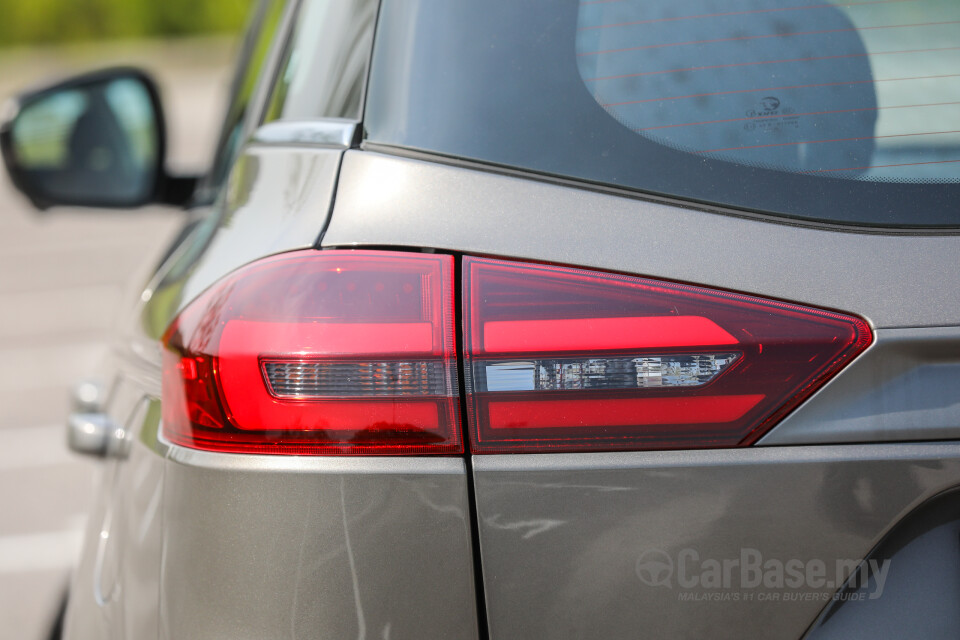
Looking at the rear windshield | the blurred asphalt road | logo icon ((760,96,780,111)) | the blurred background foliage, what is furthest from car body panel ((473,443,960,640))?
the blurred background foliage

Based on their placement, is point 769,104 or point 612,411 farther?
point 769,104

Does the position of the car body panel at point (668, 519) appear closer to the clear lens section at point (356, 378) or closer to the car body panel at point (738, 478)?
the car body panel at point (738, 478)

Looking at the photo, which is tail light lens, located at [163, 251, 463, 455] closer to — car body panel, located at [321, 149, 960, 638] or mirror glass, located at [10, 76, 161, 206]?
car body panel, located at [321, 149, 960, 638]

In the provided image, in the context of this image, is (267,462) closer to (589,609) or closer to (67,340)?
(589,609)

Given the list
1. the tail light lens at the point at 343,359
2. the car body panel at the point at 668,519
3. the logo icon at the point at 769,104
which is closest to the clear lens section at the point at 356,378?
the tail light lens at the point at 343,359

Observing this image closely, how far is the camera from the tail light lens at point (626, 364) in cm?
113

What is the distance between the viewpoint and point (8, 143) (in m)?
2.31

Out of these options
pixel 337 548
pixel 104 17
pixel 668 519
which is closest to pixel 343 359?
pixel 337 548

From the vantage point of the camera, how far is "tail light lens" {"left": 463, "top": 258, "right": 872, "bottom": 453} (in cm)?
113

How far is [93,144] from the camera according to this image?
2.51 meters

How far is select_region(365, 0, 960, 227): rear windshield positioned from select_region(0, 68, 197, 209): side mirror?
1.34 m

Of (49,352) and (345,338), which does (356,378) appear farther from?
(49,352)

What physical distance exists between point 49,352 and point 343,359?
637 centimetres

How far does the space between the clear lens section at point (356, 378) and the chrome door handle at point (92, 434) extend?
76cm
